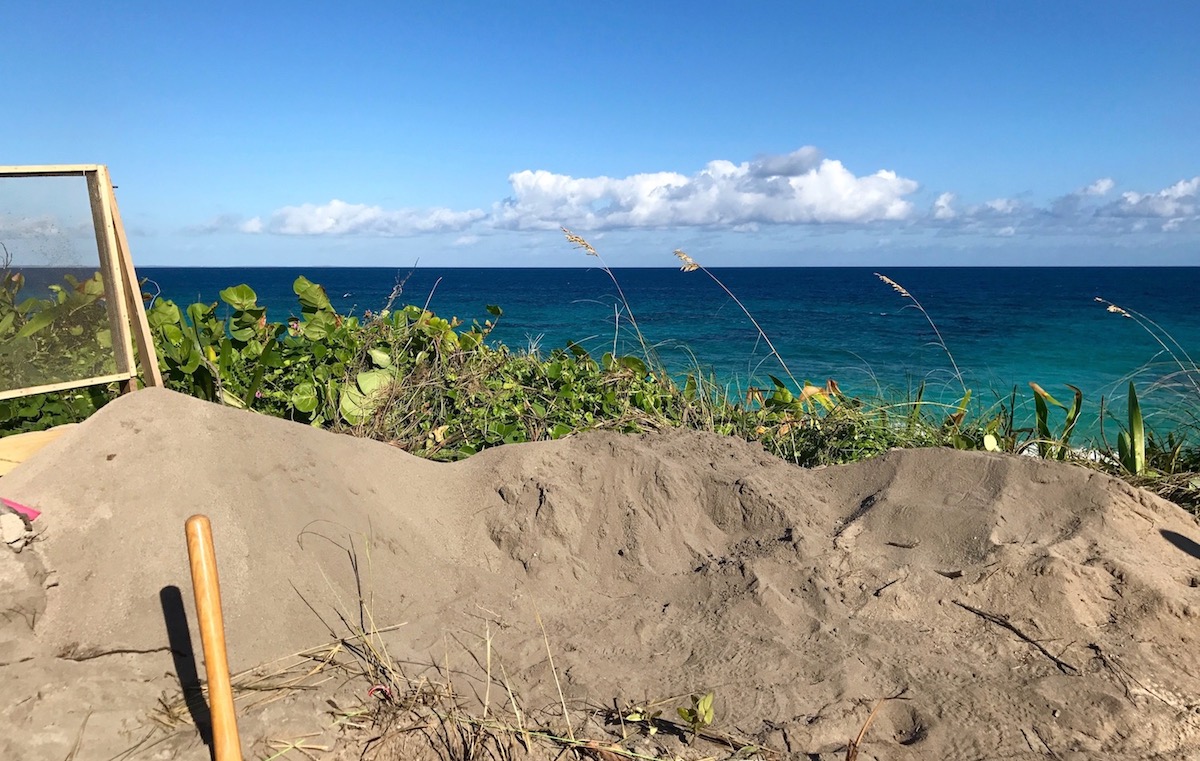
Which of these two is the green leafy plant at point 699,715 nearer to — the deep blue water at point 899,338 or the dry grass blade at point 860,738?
the dry grass blade at point 860,738

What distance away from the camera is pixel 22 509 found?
259cm

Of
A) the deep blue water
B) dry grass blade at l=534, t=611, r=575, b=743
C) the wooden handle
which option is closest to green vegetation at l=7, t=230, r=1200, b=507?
the deep blue water

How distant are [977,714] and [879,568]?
2.72 ft

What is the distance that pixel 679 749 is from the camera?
2125mm

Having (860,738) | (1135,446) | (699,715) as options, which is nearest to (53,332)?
(699,715)

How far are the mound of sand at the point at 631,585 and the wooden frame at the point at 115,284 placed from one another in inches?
20.2

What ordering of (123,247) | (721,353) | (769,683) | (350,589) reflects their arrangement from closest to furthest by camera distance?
(769,683), (350,589), (123,247), (721,353)

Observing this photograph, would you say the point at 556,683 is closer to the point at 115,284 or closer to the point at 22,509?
the point at 22,509

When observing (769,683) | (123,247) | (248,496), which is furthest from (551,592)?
(123,247)

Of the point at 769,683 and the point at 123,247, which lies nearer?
the point at 769,683

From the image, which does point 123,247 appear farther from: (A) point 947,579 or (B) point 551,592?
(A) point 947,579

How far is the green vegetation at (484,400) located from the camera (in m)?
4.44

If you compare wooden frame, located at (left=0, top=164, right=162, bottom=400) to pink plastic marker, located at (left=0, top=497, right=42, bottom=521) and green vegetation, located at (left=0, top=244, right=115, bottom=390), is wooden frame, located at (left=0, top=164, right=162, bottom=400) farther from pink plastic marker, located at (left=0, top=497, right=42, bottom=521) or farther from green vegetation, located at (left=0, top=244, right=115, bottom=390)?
pink plastic marker, located at (left=0, top=497, right=42, bottom=521)

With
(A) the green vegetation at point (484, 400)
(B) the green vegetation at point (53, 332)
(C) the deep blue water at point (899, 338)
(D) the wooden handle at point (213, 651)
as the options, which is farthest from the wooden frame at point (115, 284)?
(C) the deep blue water at point (899, 338)
